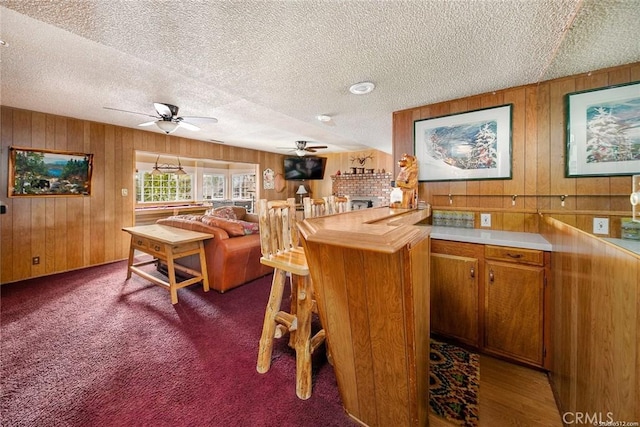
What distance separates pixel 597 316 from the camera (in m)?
0.89

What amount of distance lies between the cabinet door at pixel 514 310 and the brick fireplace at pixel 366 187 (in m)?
4.67

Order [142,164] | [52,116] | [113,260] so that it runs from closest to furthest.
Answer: [52,116] → [113,260] → [142,164]

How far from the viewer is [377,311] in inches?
37.8

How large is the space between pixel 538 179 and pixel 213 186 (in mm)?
8948

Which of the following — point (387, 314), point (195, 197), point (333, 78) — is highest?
point (333, 78)

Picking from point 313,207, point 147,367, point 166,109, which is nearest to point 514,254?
point 313,207

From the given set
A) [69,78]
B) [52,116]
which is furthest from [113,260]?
[69,78]

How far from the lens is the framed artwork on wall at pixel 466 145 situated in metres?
2.08

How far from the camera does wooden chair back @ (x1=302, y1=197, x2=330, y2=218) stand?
1738mm

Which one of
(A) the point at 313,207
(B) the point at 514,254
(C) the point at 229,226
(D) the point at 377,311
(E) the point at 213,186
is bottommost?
(D) the point at 377,311

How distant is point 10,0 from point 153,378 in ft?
7.12

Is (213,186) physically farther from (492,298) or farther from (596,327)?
(596,327)

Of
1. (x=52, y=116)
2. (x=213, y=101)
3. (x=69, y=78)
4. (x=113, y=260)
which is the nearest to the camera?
(x=69, y=78)

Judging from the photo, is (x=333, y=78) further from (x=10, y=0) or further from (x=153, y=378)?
(x=153, y=378)
